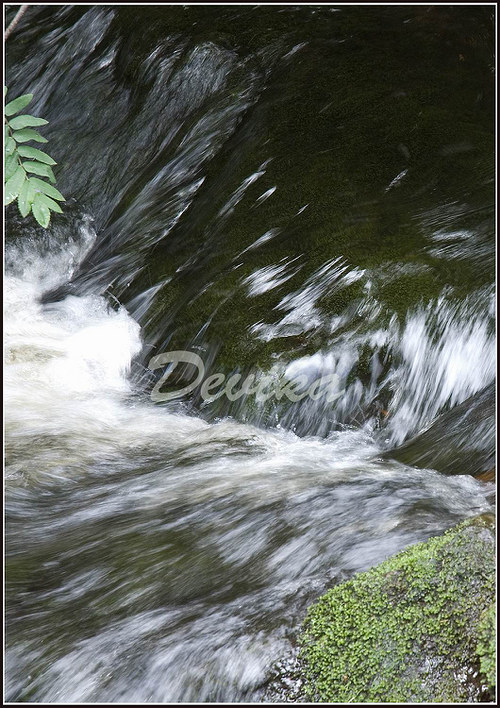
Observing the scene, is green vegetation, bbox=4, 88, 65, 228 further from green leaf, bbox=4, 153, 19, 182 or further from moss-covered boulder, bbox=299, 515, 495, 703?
moss-covered boulder, bbox=299, 515, 495, 703

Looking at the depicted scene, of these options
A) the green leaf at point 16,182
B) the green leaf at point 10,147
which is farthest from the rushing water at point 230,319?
the green leaf at point 10,147

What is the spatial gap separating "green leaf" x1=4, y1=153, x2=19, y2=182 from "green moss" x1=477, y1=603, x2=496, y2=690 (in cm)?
229

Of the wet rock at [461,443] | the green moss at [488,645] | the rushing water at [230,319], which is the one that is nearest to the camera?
the green moss at [488,645]

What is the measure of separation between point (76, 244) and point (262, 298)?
72.4 inches

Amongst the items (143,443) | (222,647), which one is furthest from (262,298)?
(222,647)

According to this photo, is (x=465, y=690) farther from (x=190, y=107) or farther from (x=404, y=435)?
(x=190, y=107)

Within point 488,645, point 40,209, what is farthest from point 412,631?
point 40,209

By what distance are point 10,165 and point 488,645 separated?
7.70ft

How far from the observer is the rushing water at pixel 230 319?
7.40ft

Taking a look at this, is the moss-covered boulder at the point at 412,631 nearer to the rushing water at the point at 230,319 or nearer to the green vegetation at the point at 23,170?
the rushing water at the point at 230,319

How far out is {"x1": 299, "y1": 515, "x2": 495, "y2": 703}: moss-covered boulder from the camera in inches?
72.8

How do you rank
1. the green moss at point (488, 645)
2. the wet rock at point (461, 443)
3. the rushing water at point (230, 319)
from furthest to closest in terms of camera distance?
the wet rock at point (461, 443), the rushing water at point (230, 319), the green moss at point (488, 645)

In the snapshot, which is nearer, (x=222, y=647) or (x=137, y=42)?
(x=222, y=647)

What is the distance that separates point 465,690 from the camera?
5.99 ft
